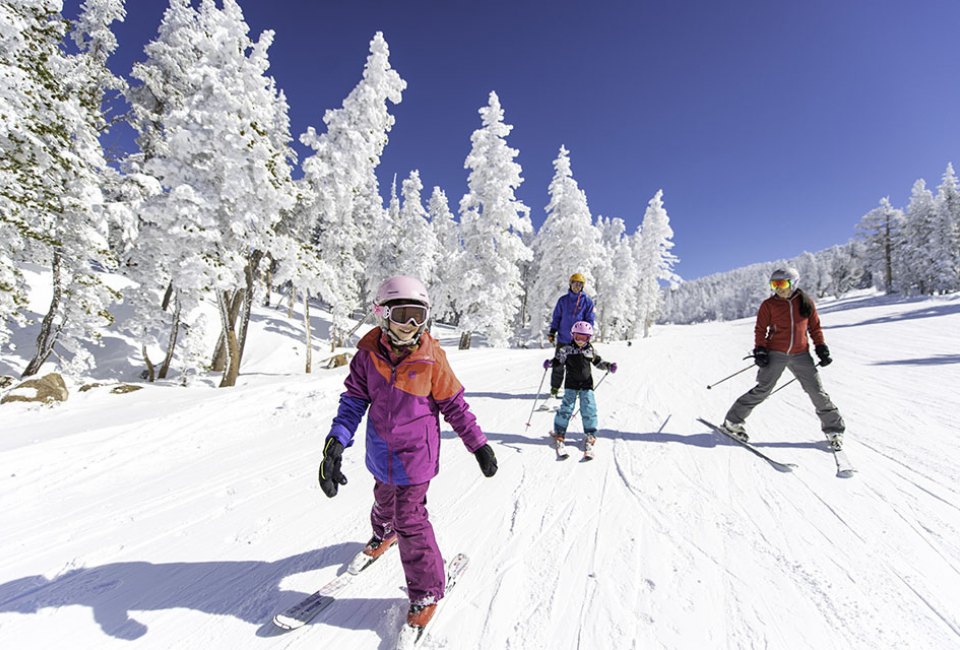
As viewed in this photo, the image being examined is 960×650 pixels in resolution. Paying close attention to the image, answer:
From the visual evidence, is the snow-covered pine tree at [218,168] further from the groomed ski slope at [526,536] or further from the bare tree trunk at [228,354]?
the groomed ski slope at [526,536]

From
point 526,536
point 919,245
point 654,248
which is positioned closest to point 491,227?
point 526,536

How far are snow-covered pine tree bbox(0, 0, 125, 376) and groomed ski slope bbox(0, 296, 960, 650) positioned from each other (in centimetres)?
580

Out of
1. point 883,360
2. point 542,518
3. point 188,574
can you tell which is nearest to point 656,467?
point 542,518

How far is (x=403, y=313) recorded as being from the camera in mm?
2623

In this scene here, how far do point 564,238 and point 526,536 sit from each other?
27.3 metres

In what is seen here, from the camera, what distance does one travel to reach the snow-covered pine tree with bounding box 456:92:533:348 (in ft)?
72.9

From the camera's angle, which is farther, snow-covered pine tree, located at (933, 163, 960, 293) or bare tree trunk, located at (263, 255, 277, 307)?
snow-covered pine tree, located at (933, 163, 960, 293)

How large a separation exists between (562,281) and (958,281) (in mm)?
47171

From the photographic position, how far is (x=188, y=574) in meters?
3.10

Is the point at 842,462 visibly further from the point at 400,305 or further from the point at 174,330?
the point at 174,330

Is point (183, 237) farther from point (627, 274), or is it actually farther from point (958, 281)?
point (958, 281)

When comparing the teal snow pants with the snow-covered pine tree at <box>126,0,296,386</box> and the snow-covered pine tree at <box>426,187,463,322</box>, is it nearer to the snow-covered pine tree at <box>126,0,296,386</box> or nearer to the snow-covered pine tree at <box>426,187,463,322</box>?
the snow-covered pine tree at <box>426,187,463,322</box>

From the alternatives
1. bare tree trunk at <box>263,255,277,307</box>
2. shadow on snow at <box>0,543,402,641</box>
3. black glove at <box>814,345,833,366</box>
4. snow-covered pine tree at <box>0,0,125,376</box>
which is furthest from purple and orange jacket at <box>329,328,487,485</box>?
bare tree trunk at <box>263,255,277,307</box>

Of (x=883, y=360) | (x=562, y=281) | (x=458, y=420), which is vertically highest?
(x=562, y=281)
